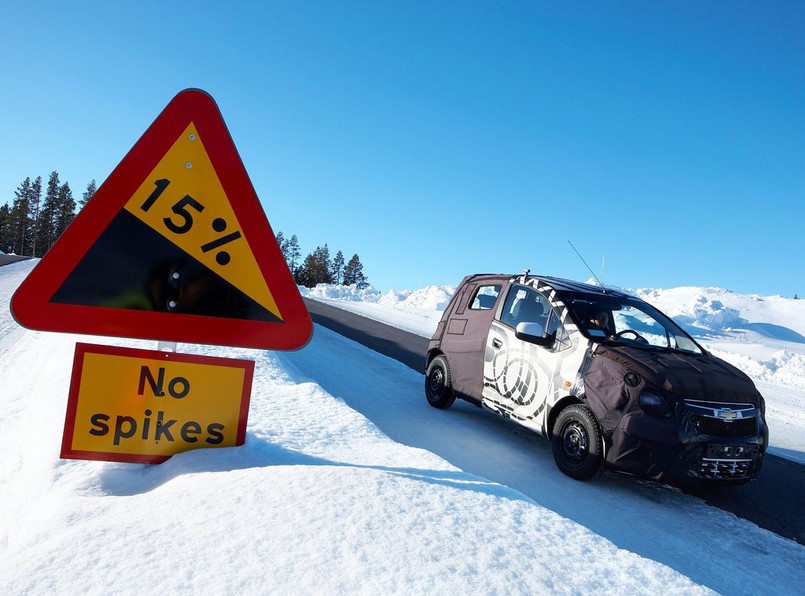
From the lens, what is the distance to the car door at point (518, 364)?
18.3 feet

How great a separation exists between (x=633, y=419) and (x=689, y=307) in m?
65.1

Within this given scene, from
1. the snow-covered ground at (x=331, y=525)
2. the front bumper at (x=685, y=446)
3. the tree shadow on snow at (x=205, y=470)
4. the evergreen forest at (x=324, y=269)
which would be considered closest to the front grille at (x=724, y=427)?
the front bumper at (x=685, y=446)

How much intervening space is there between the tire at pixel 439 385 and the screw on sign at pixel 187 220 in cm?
517

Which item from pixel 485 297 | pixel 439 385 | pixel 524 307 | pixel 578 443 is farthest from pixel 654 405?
pixel 439 385

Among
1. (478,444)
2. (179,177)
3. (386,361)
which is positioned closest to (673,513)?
(478,444)

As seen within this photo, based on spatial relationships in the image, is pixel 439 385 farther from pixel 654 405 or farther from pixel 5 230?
pixel 5 230

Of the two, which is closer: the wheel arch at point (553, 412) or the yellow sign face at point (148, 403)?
the yellow sign face at point (148, 403)

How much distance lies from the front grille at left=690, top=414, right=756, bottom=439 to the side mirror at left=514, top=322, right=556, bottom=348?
1.51 metres

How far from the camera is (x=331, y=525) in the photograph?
6.50 feet

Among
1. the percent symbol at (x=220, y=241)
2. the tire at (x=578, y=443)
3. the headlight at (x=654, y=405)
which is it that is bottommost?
the tire at (x=578, y=443)

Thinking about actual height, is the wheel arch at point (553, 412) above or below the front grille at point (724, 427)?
below

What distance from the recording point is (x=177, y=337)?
2.44 m

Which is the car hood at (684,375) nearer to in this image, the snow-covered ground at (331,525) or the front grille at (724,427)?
the front grille at (724,427)

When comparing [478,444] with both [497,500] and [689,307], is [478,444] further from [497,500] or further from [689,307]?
[689,307]
